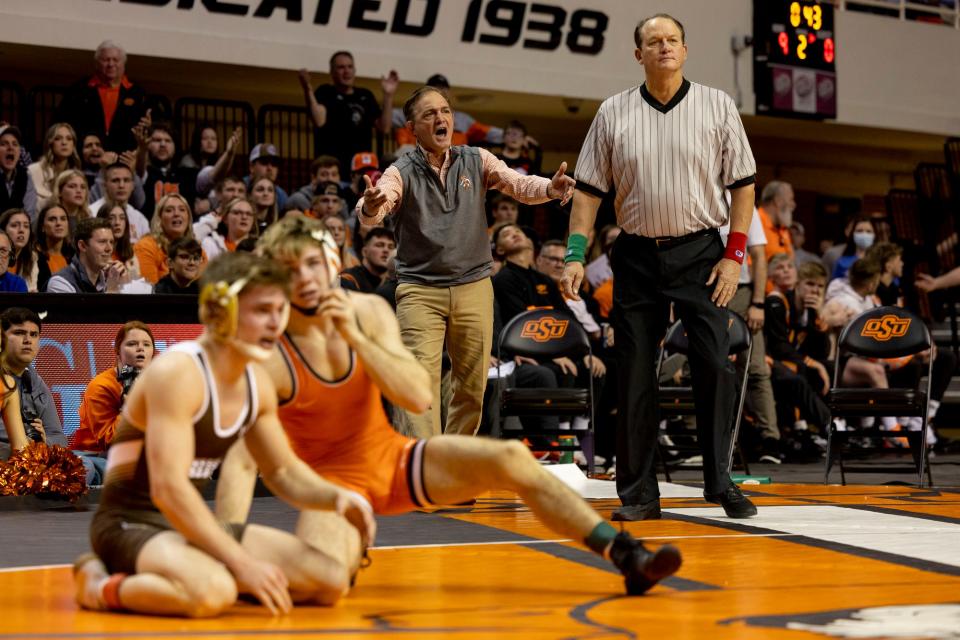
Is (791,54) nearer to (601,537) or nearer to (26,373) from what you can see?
(26,373)

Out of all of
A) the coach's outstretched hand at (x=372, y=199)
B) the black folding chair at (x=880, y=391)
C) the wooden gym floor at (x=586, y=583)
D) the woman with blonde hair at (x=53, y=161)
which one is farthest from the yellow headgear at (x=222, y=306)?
the woman with blonde hair at (x=53, y=161)

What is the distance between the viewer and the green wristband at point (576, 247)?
623cm

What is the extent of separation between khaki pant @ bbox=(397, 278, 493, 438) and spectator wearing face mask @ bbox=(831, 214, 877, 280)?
7.08 m

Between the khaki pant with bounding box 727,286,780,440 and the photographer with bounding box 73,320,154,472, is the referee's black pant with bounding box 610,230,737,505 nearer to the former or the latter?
the photographer with bounding box 73,320,154,472

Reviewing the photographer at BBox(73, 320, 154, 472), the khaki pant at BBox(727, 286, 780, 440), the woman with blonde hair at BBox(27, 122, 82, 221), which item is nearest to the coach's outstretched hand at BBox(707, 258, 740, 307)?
the photographer at BBox(73, 320, 154, 472)

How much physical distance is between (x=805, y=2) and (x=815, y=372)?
17.8 feet

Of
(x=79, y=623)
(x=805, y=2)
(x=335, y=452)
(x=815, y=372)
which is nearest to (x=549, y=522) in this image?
(x=335, y=452)

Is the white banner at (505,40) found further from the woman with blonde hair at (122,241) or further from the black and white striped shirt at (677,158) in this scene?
the black and white striped shirt at (677,158)

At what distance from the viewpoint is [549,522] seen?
4.11 m

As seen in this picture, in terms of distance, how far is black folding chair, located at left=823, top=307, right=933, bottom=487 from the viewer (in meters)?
8.21

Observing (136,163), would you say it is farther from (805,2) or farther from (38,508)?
(805,2)

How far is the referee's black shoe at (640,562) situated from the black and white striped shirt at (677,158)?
2.31 meters

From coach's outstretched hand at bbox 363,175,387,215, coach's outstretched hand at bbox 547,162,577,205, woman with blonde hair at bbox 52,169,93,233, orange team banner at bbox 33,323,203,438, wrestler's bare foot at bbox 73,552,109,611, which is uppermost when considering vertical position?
woman with blonde hair at bbox 52,169,93,233

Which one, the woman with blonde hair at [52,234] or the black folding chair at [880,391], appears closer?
the black folding chair at [880,391]
